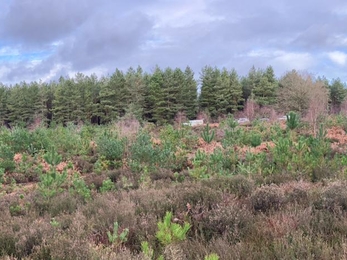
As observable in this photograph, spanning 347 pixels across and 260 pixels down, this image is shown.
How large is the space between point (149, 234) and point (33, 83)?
64.8 m

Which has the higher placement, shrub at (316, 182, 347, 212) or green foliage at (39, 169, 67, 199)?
shrub at (316, 182, 347, 212)

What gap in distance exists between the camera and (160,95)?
5038 cm

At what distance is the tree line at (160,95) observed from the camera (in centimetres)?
5015

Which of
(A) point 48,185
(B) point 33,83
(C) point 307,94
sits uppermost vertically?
(B) point 33,83

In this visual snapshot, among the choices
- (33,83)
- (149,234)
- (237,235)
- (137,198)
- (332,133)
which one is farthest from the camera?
(33,83)

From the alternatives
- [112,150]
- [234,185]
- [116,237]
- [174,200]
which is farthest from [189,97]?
[116,237]

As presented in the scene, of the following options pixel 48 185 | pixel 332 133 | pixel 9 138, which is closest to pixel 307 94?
pixel 332 133

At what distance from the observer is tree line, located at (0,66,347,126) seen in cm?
5015

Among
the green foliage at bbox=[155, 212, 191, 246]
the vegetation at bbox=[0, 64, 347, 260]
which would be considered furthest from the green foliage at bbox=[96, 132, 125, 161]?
the green foliage at bbox=[155, 212, 191, 246]

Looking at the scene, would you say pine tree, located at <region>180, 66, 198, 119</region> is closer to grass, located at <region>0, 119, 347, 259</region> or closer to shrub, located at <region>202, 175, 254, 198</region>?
grass, located at <region>0, 119, 347, 259</region>

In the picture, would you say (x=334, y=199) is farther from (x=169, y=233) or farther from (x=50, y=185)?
(x=50, y=185)

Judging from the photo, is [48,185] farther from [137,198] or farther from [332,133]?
[332,133]

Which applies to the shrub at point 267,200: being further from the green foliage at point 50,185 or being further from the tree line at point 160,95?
the tree line at point 160,95

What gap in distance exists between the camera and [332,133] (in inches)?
658
